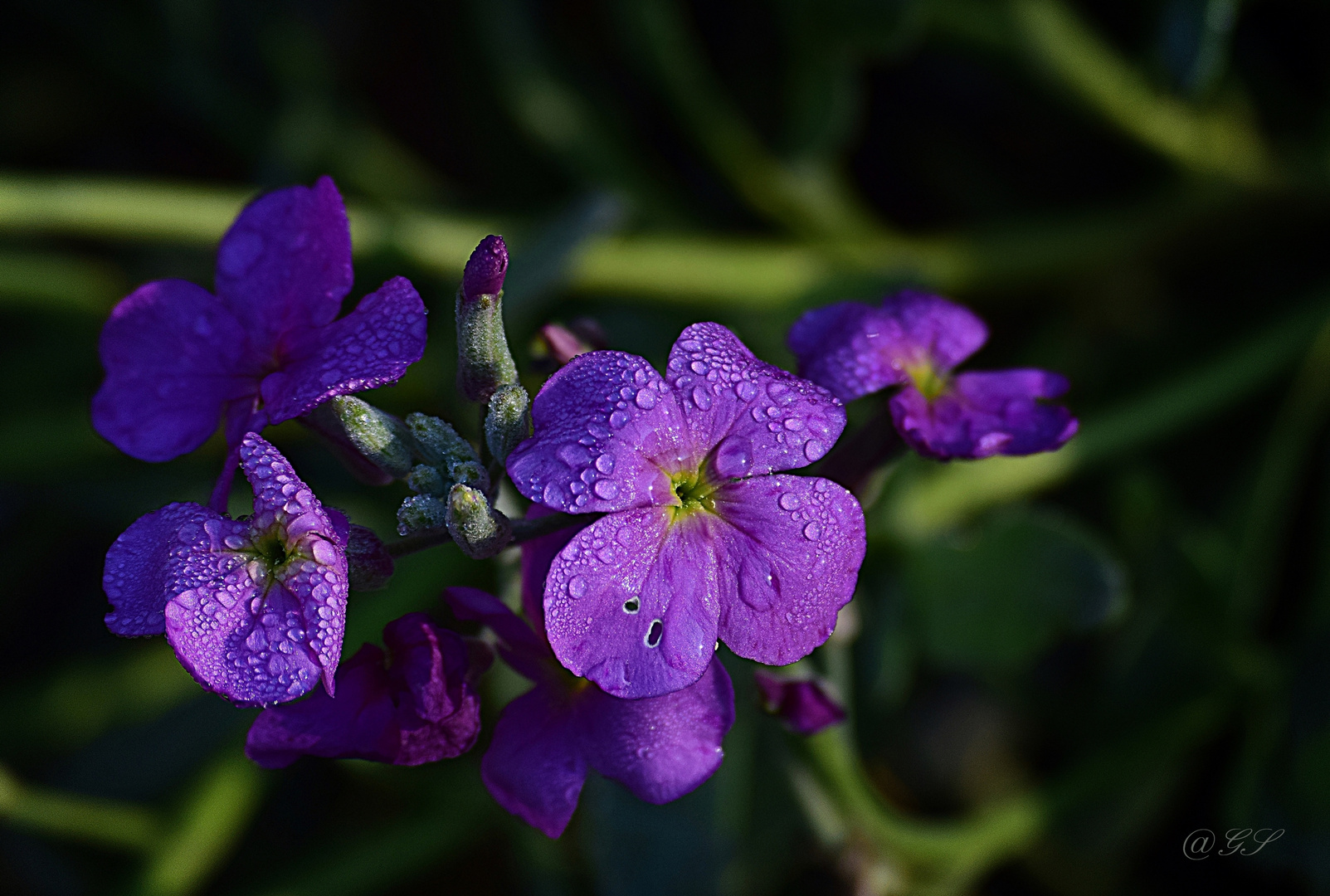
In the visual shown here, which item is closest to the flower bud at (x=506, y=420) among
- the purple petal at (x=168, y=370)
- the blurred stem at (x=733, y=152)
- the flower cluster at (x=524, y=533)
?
the flower cluster at (x=524, y=533)

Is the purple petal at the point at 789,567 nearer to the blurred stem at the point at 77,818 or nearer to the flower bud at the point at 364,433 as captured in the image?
the flower bud at the point at 364,433

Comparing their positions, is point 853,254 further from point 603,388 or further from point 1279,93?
point 603,388

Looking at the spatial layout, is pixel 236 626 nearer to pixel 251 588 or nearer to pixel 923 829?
pixel 251 588

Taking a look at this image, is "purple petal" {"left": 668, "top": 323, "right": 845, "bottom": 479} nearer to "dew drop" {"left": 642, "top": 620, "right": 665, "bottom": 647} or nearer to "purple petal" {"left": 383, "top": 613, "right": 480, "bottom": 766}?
"dew drop" {"left": 642, "top": 620, "right": 665, "bottom": 647}

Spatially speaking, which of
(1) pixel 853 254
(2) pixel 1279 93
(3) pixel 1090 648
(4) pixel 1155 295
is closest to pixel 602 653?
(1) pixel 853 254

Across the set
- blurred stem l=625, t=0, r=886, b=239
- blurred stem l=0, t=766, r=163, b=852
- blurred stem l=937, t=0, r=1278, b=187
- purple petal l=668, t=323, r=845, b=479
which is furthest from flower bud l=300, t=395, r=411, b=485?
blurred stem l=937, t=0, r=1278, b=187

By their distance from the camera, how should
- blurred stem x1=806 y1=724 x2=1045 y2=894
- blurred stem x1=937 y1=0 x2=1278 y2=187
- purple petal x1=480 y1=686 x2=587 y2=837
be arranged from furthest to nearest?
blurred stem x1=937 y1=0 x2=1278 y2=187
blurred stem x1=806 y1=724 x2=1045 y2=894
purple petal x1=480 y1=686 x2=587 y2=837
